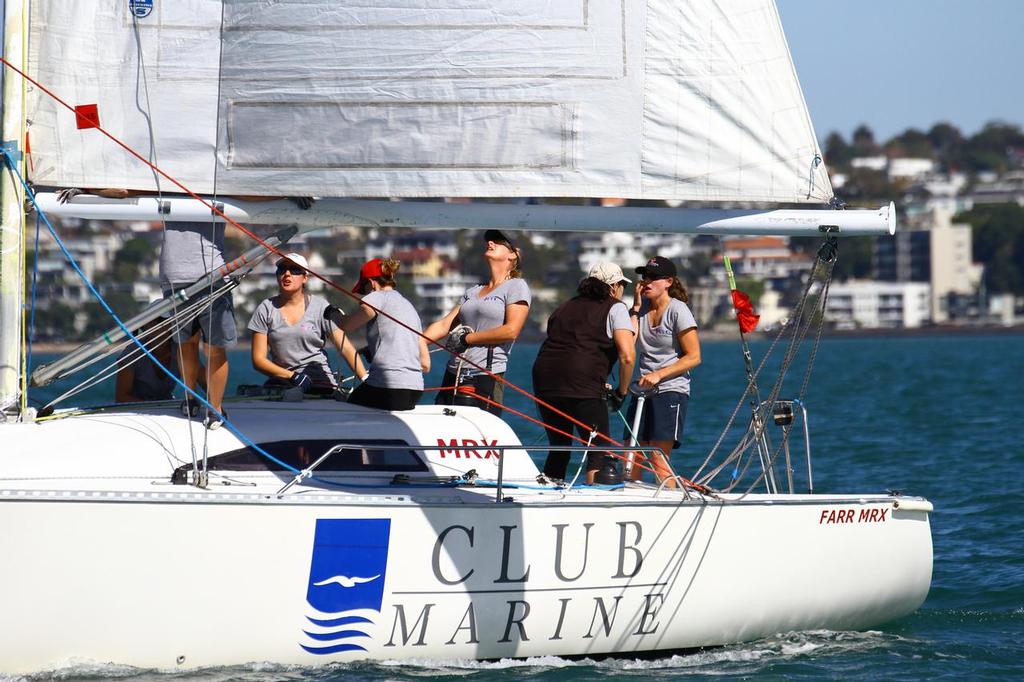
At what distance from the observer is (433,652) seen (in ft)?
22.8

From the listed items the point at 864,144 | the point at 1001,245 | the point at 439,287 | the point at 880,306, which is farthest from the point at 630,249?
the point at 864,144

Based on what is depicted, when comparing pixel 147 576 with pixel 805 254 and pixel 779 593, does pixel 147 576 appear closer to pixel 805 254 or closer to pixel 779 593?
pixel 779 593

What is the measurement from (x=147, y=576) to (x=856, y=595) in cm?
338

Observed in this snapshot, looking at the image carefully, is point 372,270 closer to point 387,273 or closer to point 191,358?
point 387,273

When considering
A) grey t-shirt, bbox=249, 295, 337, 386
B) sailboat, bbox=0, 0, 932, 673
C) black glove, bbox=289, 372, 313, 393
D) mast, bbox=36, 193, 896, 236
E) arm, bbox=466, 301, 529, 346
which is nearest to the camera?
sailboat, bbox=0, 0, 932, 673

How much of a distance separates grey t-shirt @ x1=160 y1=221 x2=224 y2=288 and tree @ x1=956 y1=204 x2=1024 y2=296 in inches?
4765

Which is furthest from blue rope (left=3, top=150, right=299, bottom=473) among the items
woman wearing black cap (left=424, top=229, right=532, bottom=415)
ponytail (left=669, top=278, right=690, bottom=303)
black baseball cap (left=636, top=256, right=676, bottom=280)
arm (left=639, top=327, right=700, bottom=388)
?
ponytail (left=669, top=278, right=690, bottom=303)

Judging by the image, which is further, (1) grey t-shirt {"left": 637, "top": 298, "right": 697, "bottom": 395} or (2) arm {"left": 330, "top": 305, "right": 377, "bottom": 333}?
(1) grey t-shirt {"left": 637, "top": 298, "right": 697, "bottom": 395}

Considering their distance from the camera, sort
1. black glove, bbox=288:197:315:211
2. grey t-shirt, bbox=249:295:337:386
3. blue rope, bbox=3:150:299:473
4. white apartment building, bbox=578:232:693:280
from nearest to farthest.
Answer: blue rope, bbox=3:150:299:473 < black glove, bbox=288:197:315:211 < grey t-shirt, bbox=249:295:337:386 < white apartment building, bbox=578:232:693:280

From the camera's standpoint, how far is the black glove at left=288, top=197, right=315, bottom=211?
7.25 metres

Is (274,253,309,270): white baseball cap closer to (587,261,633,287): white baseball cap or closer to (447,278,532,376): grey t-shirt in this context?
(447,278,532,376): grey t-shirt

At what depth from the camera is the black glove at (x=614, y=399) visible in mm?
8008

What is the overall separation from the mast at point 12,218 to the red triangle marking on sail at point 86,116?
0.25 meters

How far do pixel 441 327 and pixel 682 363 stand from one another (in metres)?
1.27
